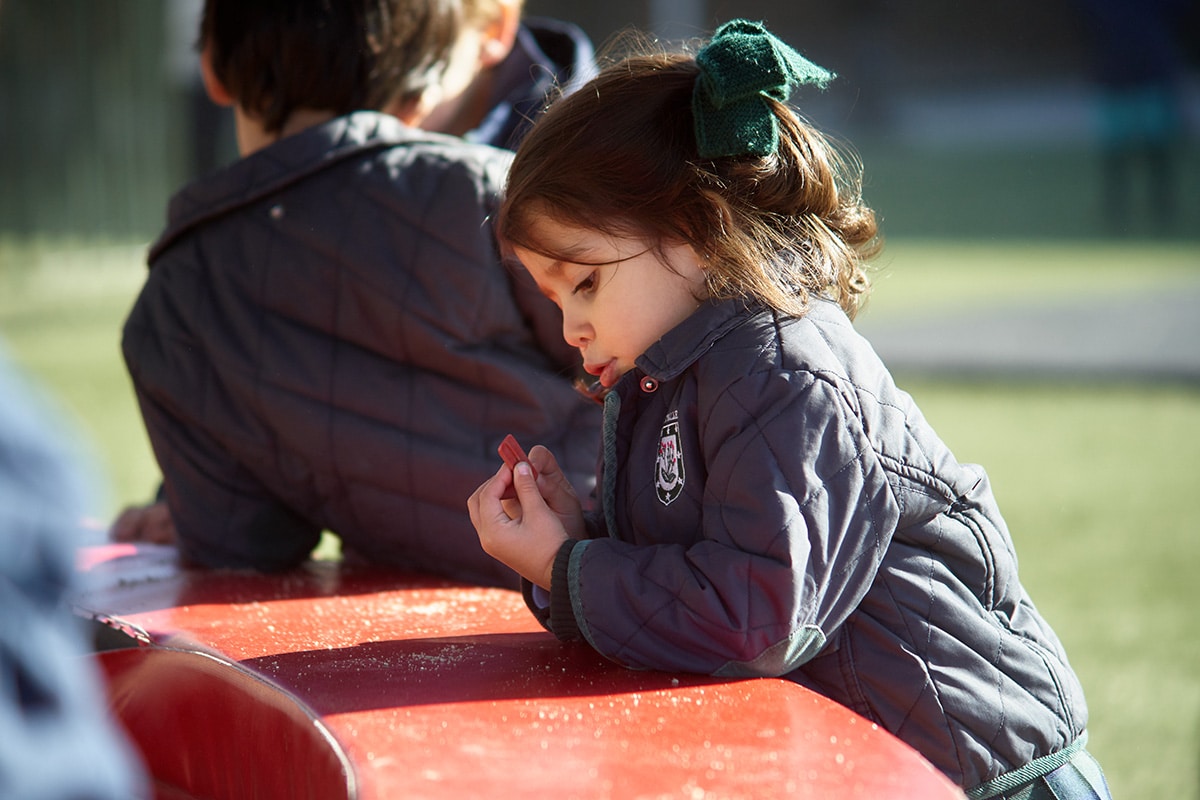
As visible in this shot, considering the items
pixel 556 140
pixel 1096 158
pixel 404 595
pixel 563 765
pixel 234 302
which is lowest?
pixel 1096 158

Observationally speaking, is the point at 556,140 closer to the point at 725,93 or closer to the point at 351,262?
the point at 725,93

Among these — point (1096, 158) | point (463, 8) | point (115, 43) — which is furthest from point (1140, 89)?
point (463, 8)

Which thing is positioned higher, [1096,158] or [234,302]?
[234,302]

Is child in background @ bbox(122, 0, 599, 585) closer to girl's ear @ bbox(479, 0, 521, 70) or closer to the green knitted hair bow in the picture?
girl's ear @ bbox(479, 0, 521, 70)

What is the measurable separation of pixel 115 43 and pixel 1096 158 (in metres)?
10.8

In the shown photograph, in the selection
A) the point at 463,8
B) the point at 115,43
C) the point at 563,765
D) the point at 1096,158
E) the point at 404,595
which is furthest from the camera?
the point at 1096,158

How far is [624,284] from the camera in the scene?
1434 millimetres

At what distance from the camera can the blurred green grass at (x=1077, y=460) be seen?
2822mm

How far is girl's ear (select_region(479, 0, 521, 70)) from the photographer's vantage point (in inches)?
90.0

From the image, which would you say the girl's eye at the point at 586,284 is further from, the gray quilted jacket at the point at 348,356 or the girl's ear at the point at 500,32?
the girl's ear at the point at 500,32

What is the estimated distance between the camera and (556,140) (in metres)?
1.47

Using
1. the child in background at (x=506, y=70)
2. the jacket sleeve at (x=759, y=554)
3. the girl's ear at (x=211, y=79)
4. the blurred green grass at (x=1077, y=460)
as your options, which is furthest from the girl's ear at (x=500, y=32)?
the jacket sleeve at (x=759, y=554)

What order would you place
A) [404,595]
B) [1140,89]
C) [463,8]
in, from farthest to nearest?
[1140,89] < [463,8] < [404,595]

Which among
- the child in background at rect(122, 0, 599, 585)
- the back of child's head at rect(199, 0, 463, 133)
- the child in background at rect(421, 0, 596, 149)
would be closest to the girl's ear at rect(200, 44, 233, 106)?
the back of child's head at rect(199, 0, 463, 133)
